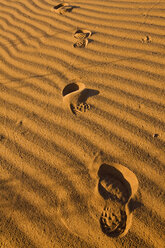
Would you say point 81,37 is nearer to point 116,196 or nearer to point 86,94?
point 86,94

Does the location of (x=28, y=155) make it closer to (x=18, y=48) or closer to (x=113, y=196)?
(x=113, y=196)

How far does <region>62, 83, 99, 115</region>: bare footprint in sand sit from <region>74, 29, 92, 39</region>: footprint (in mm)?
866

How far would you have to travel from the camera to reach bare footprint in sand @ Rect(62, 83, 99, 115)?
6.14ft

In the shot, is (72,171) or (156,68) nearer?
(72,171)

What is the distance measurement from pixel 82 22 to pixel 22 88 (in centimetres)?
134

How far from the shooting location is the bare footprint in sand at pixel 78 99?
73.7 inches

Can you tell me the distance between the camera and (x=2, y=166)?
1.68 m

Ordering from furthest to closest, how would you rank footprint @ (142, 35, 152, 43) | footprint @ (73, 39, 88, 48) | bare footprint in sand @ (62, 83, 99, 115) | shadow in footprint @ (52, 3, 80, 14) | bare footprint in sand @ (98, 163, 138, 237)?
shadow in footprint @ (52, 3, 80, 14)
footprint @ (73, 39, 88, 48)
footprint @ (142, 35, 152, 43)
bare footprint in sand @ (62, 83, 99, 115)
bare footprint in sand @ (98, 163, 138, 237)

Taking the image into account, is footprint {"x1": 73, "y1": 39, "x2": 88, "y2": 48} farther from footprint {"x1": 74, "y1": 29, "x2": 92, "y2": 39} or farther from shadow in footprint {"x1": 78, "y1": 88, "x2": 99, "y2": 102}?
shadow in footprint {"x1": 78, "y1": 88, "x2": 99, "y2": 102}

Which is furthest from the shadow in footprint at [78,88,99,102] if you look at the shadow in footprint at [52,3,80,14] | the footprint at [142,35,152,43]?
the shadow in footprint at [52,3,80,14]

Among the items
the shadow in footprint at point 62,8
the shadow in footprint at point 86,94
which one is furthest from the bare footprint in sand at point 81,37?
the shadow in footprint at point 86,94

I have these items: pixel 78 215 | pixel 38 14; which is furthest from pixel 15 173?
pixel 38 14

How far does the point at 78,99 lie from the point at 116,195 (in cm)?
96

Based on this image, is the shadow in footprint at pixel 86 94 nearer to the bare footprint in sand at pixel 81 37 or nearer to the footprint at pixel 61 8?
the bare footprint in sand at pixel 81 37
